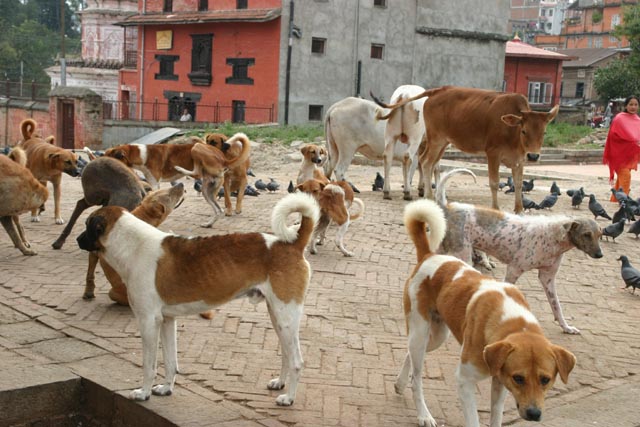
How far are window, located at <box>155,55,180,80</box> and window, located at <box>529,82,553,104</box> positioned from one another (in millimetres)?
25421

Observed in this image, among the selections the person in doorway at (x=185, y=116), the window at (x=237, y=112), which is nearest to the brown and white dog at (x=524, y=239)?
the person in doorway at (x=185, y=116)

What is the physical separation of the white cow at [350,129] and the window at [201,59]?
26038 mm

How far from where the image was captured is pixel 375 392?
6145mm

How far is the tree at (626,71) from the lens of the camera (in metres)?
56.1

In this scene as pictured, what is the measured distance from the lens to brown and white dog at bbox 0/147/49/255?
9.57 m

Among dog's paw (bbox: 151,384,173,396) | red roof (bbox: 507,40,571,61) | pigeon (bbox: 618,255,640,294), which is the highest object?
red roof (bbox: 507,40,571,61)

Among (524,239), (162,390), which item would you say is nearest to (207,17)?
(524,239)

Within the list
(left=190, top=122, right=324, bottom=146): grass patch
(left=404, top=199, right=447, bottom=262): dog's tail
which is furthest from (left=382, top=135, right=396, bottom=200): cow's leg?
(left=404, top=199, right=447, bottom=262): dog's tail

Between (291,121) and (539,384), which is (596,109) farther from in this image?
(539,384)

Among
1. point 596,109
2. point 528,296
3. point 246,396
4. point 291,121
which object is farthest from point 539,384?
point 596,109

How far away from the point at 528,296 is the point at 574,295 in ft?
1.85

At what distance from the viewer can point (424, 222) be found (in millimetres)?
6012

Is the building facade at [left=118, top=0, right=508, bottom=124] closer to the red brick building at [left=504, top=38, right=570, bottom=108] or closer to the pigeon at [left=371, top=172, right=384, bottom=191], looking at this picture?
the red brick building at [left=504, top=38, right=570, bottom=108]

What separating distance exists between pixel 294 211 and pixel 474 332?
151cm
